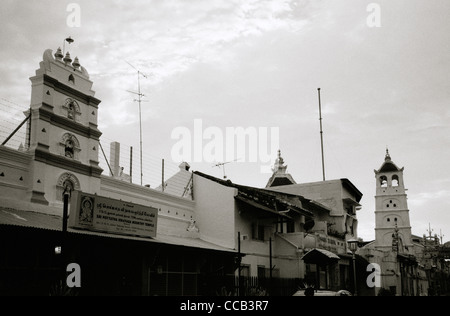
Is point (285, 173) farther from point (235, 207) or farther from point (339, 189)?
point (235, 207)

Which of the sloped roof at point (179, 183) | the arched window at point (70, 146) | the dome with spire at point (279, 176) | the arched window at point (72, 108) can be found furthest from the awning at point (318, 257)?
the dome with spire at point (279, 176)

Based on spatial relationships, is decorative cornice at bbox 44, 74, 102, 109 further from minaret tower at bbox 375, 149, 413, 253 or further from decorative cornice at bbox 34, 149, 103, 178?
minaret tower at bbox 375, 149, 413, 253

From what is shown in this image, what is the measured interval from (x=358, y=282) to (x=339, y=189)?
9206 millimetres

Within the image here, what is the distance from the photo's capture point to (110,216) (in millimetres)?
21781

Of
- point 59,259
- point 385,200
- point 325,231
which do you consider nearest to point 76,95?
point 59,259

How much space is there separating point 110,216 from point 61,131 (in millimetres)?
5236

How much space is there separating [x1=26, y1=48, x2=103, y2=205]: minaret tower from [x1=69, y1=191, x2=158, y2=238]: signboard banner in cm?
236

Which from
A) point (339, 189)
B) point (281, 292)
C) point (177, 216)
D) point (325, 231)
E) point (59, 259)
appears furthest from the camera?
point (339, 189)

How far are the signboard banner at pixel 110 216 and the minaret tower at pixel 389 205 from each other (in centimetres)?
7384

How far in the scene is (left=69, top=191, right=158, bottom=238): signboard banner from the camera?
66.3 feet

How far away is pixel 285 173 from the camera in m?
63.2

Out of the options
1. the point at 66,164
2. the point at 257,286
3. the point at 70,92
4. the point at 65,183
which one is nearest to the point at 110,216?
the point at 65,183

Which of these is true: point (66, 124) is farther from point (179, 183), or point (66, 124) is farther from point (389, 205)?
point (389, 205)

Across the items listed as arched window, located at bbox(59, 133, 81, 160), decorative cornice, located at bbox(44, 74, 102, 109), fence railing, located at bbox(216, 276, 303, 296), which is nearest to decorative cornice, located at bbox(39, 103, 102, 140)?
arched window, located at bbox(59, 133, 81, 160)
